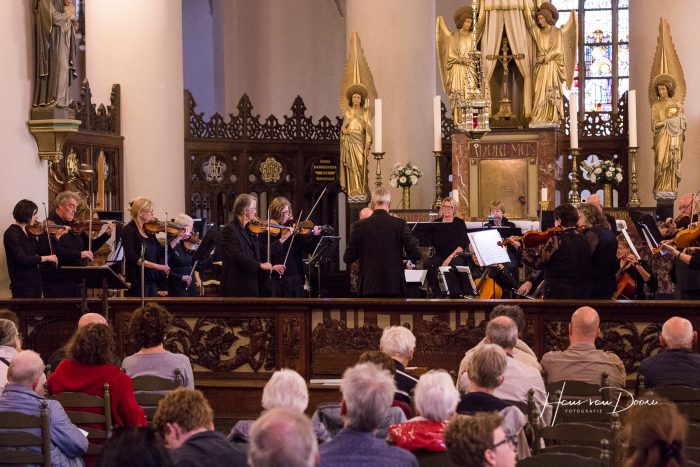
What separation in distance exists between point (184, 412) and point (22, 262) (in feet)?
21.5

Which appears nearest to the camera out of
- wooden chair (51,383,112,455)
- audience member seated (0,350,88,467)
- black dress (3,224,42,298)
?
audience member seated (0,350,88,467)

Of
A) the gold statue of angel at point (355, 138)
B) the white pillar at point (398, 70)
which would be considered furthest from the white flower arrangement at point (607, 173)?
the gold statue of angel at point (355, 138)

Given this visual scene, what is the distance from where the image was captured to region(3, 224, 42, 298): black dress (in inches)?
428

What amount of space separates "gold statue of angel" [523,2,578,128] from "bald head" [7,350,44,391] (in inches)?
477

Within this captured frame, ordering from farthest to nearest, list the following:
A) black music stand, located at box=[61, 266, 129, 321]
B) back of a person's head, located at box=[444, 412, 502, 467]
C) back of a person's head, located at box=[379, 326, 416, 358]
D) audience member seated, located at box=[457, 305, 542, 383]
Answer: black music stand, located at box=[61, 266, 129, 321], audience member seated, located at box=[457, 305, 542, 383], back of a person's head, located at box=[379, 326, 416, 358], back of a person's head, located at box=[444, 412, 502, 467]

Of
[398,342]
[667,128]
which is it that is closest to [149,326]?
[398,342]

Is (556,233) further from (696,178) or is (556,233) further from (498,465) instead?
(696,178)

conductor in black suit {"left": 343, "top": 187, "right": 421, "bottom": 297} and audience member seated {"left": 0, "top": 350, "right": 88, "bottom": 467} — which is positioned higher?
conductor in black suit {"left": 343, "top": 187, "right": 421, "bottom": 297}

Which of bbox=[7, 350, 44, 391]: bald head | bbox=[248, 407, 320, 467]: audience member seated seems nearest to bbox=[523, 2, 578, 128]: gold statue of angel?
bbox=[7, 350, 44, 391]: bald head

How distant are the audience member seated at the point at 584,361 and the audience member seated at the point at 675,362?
203mm

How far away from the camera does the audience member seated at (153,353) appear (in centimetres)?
720

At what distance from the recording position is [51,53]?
40.0 feet

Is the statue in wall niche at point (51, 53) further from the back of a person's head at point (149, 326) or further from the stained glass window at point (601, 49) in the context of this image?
the stained glass window at point (601, 49)

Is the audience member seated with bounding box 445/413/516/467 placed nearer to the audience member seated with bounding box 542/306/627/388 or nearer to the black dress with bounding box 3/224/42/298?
the audience member seated with bounding box 542/306/627/388
